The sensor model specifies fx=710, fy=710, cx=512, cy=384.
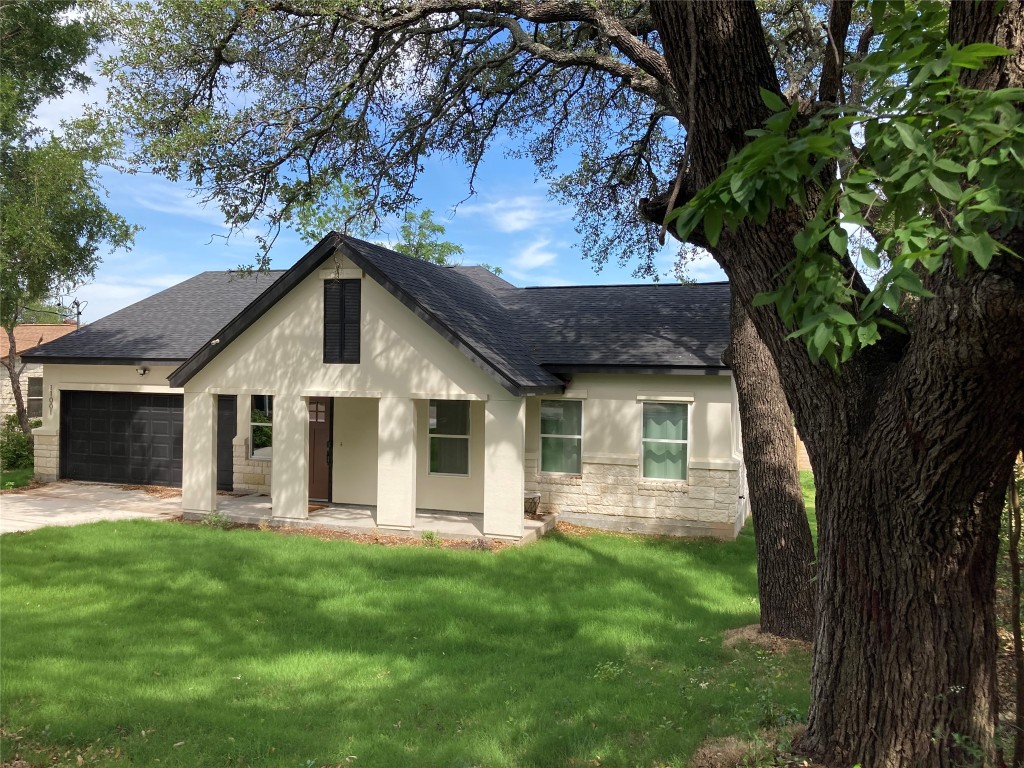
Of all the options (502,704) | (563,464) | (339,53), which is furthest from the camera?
(563,464)

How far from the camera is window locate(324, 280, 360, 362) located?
13352 mm

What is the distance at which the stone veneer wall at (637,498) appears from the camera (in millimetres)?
13766

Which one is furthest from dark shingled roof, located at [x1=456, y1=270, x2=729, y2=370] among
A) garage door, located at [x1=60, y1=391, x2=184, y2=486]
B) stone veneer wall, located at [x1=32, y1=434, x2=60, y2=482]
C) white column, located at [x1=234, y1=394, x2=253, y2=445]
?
stone veneer wall, located at [x1=32, y1=434, x2=60, y2=482]

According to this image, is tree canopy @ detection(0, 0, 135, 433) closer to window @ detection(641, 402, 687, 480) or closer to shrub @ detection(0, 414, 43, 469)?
shrub @ detection(0, 414, 43, 469)

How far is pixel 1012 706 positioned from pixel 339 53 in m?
9.75

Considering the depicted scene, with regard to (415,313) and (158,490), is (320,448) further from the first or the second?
(415,313)

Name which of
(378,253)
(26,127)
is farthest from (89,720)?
(26,127)

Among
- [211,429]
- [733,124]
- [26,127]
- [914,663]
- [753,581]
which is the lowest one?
[753,581]

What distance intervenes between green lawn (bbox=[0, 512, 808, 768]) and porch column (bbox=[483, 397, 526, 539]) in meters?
0.78

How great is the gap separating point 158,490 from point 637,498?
11518 mm

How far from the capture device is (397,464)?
12.8m

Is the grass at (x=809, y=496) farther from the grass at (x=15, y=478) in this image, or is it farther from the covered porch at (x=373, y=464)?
the grass at (x=15, y=478)

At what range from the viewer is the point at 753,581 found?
10.4m

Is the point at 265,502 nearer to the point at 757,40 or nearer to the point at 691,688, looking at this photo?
the point at 691,688
